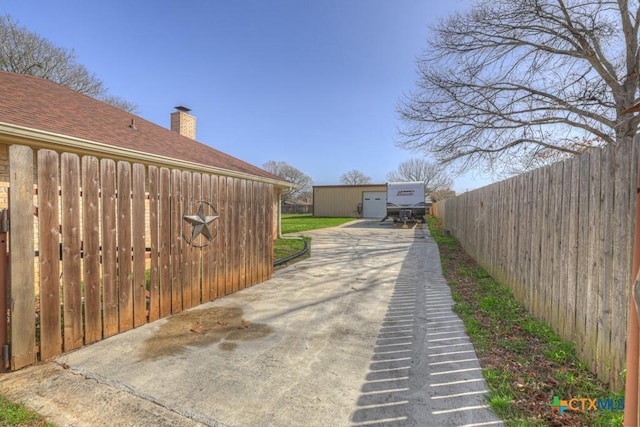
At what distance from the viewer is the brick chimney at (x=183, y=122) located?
1325cm

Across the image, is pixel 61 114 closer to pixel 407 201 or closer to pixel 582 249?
pixel 582 249

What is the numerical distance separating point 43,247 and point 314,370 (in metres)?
2.64

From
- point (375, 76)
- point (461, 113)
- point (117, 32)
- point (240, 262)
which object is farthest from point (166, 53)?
point (461, 113)

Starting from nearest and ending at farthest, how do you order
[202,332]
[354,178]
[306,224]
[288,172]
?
[202,332]
[306,224]
[288,172]
[354,178]

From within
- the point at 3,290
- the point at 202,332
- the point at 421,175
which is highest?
the point at 421,175

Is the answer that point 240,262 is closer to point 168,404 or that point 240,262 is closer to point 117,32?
point 168,404

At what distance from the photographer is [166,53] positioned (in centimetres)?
1098

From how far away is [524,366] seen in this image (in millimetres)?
2701

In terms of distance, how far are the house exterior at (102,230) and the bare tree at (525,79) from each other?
6848mm

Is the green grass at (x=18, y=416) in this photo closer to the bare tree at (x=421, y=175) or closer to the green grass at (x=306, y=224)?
the green grass at (x=306, y=224)

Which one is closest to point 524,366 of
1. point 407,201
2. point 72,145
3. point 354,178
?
point 72,145

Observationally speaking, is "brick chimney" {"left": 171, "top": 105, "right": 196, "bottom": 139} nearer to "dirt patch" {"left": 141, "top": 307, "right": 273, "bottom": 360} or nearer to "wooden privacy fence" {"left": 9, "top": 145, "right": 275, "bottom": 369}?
"wooden privacy fence" {"left": 9, "top": 145, "right": 275, "bottom": 369}

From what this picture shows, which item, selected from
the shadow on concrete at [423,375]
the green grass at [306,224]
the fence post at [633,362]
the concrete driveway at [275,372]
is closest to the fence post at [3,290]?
the concrete driveway at [275,372]

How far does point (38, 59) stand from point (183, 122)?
10788 mm
